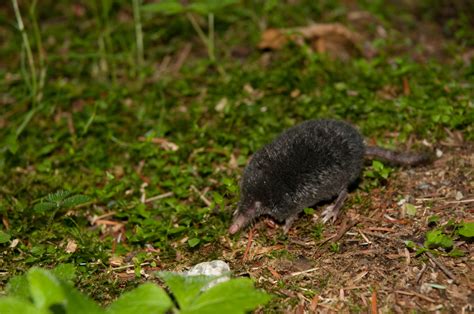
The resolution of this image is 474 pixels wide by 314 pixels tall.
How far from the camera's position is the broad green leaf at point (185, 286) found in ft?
9.18

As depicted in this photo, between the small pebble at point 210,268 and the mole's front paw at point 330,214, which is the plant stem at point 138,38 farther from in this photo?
the small pebble at point 210,268

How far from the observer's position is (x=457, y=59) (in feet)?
20.1

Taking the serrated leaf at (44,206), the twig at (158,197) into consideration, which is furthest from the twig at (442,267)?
the serrated leaf at (44,206)

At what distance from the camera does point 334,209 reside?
4.33 metres

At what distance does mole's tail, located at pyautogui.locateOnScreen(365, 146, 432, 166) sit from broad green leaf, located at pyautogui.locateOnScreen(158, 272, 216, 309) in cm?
224

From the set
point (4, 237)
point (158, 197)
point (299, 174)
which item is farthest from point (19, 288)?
point (299, 174)

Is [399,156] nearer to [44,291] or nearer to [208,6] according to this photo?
[208,6]

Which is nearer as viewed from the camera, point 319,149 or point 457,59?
point 319,149

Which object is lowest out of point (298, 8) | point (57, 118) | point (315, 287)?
point (315, 287)

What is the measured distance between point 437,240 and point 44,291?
2.57 m

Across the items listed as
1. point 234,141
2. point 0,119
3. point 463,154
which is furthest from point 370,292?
point 0,119

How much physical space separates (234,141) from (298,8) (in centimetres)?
274

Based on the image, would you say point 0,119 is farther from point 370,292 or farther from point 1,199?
point 370,292

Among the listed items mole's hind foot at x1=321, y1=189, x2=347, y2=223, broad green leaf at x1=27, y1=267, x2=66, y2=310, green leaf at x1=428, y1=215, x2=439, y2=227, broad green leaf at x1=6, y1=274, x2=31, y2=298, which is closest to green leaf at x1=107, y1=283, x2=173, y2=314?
broad green leaf at x1=27, y1=267, x2=66, y2=310
